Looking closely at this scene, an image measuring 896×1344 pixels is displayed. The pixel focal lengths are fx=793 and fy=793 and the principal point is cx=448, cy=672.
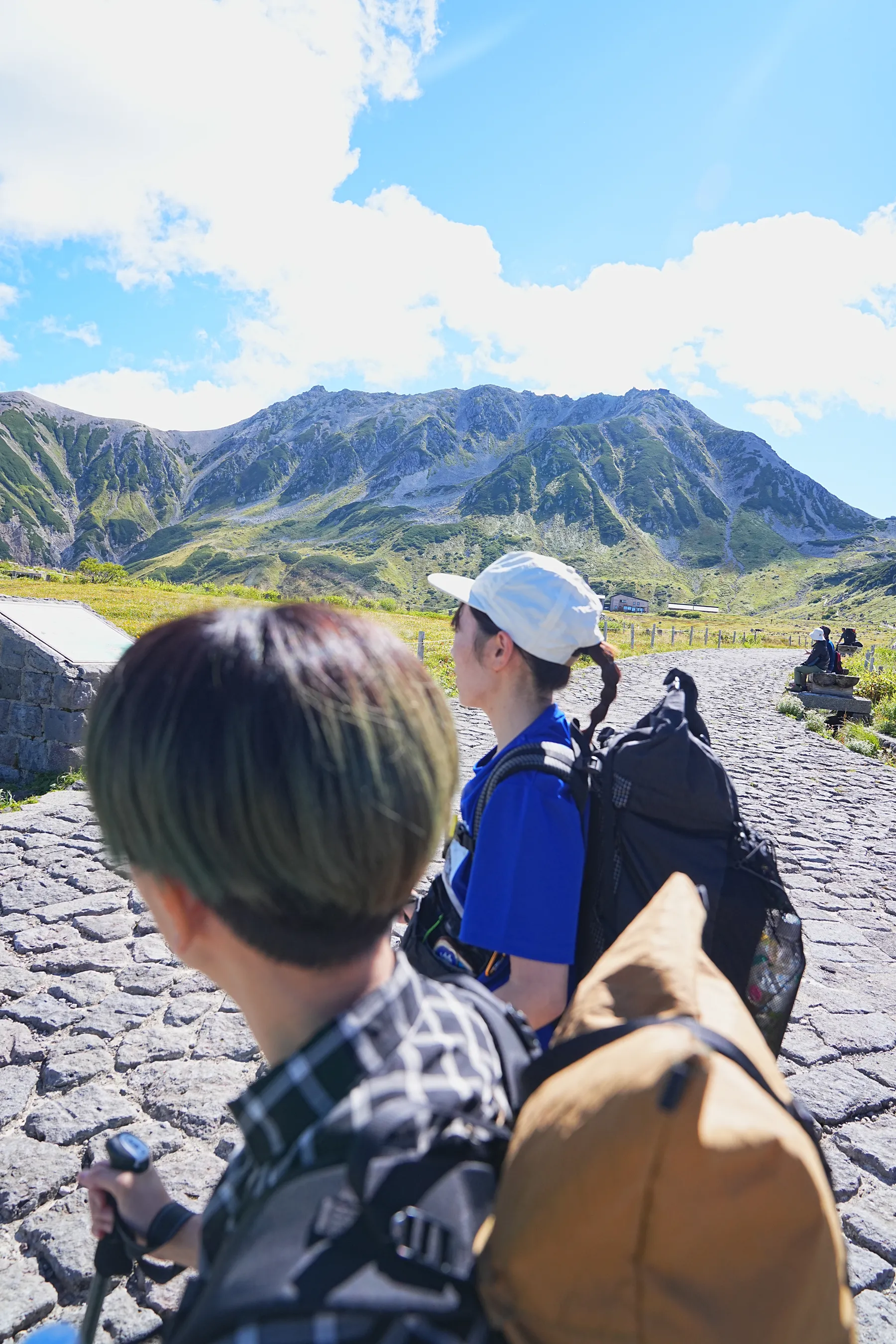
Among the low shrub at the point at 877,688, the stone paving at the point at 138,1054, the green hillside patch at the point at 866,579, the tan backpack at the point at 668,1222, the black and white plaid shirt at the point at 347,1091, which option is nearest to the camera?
the tan backpack at the point at 668,1222

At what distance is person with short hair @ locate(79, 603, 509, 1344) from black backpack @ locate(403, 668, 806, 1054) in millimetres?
980

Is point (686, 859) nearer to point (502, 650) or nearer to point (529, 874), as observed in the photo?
point (529, 874)

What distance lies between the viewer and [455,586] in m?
3.31

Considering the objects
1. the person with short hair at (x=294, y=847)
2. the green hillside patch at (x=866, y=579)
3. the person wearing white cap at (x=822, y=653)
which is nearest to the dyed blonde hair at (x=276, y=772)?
the person with short hair at (x=294, y=847)

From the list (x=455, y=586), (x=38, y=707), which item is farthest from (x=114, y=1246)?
(x=38, y=707)

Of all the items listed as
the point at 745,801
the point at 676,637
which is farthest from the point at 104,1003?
the point at 676,637

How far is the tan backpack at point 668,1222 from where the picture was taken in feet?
2.57

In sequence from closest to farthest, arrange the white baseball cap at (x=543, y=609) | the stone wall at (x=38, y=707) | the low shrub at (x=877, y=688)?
the white baseball cap at (x=543, y=609), the stone wall at (x=38, y=707), the low shrub at (x=877, y=688)

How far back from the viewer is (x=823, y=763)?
13.4 meters

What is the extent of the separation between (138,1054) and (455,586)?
2959 millimetres

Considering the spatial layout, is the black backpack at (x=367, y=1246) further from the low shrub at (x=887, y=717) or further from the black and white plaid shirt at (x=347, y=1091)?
the low shrub at (x=887, y=717)

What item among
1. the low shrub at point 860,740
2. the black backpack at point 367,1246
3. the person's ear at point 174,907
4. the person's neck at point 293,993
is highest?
the person's ear at point 174,907

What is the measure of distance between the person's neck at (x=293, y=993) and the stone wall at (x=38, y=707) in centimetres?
859

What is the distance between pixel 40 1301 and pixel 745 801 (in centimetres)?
888
